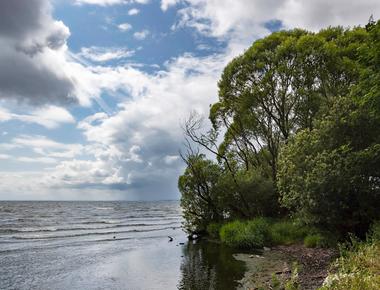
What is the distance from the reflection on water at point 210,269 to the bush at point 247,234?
3.44 ft

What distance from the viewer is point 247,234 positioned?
27.1 metres

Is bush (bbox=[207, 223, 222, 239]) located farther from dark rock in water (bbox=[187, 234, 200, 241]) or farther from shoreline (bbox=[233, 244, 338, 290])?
shoreline (bbox=[233, 244, 338, 290])

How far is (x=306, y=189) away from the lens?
1891 centimetres

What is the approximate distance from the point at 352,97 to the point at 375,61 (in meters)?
3.74

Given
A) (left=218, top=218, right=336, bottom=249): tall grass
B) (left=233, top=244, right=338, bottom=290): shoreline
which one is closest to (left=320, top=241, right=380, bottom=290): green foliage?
(left=233, top=244, right=338, bottom=290): shoreline

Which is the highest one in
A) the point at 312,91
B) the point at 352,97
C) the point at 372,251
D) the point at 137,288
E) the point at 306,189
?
the point at 312,91

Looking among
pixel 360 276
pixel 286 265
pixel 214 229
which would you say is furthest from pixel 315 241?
pixel 360 276

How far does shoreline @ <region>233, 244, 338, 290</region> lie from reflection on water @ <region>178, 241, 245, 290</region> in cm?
64

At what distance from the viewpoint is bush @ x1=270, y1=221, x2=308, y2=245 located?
26.5 m

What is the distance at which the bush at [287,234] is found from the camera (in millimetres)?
26516

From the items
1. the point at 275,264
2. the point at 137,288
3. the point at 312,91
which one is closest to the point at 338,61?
the point at 312,91

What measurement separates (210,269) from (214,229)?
44.4 feet

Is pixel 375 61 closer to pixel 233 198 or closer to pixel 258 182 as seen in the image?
pixel 258 182

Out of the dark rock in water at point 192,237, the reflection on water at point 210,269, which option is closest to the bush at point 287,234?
the reflection on water at point 210,269
